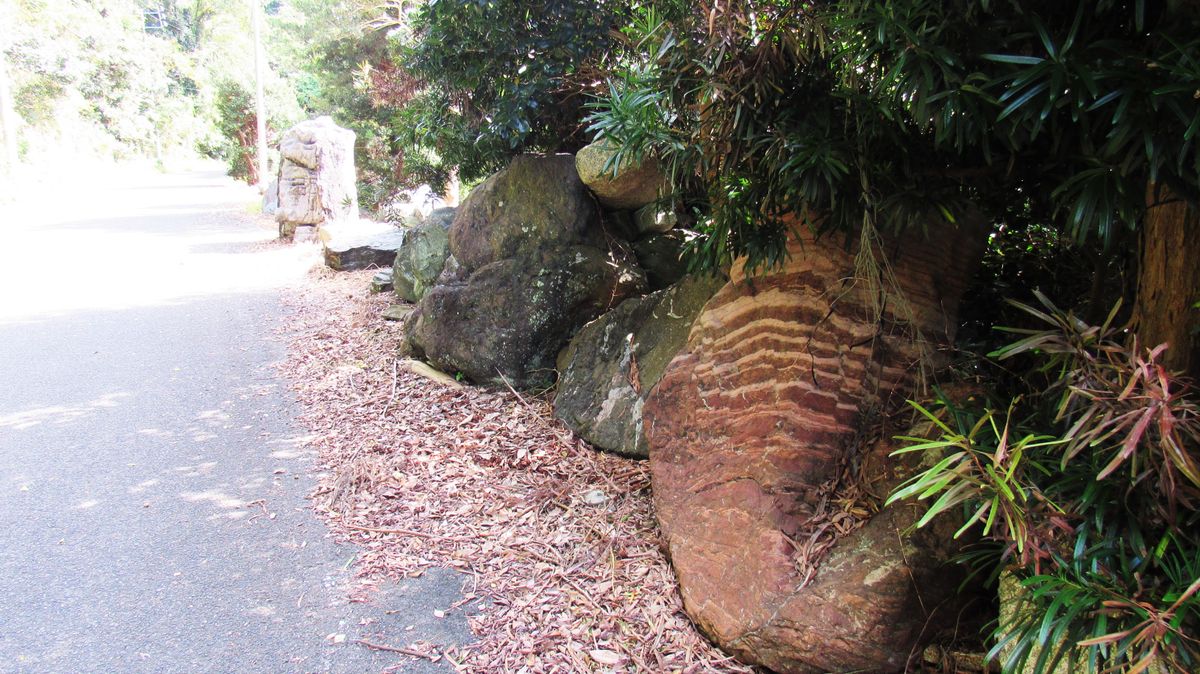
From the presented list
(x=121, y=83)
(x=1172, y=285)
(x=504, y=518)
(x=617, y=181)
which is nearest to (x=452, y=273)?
(x=617, y=181)

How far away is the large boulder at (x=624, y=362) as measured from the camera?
4594 millimetres

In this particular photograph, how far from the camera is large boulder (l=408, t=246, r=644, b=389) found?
17.9 ft

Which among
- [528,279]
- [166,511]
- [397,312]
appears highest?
[528,279]

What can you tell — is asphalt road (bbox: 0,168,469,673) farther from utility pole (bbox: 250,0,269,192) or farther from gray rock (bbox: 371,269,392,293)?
utility pole (bbox: 250,0,269,192)

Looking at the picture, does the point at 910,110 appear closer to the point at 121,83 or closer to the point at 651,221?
the point at 651,221

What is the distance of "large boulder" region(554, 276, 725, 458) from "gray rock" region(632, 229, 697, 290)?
19.2 inches

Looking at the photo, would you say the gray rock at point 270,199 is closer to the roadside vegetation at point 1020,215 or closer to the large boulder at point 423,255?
the large boulder at point 423,255

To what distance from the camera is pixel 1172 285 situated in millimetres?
2148

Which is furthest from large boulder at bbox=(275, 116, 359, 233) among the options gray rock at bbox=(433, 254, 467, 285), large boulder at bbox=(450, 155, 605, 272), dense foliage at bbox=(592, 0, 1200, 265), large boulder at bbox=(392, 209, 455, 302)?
dense foliage at bbox=(592, 0, 1200, 265)

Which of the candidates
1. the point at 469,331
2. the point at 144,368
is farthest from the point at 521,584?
the point at 144,368

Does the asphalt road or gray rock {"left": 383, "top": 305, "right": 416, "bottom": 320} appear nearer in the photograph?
the asphalt road

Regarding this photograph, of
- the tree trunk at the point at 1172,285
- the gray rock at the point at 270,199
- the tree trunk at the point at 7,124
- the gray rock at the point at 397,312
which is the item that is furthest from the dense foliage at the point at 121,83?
the tree trunk at the point at 1172,285

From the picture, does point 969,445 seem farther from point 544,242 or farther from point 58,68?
point 58,68

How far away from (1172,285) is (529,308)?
403cm
